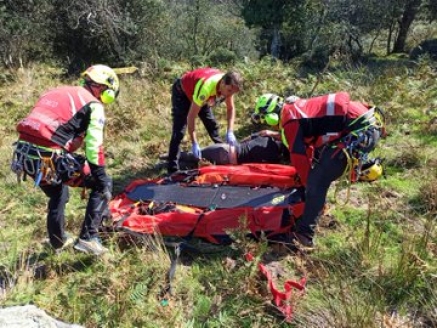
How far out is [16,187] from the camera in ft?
16.6

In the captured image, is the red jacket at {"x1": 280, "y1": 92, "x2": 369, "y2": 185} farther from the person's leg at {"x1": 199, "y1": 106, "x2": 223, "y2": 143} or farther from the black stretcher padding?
the person's leg at {"x1": 199, "y1": 106, "x2": 223, "y2": 143}

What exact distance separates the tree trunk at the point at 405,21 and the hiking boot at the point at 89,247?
1952 centimetres

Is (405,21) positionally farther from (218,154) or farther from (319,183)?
(319,183)

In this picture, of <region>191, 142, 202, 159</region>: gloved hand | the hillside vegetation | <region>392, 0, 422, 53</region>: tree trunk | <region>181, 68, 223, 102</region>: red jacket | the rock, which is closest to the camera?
the rock

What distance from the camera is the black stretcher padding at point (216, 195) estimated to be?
13.8 ft

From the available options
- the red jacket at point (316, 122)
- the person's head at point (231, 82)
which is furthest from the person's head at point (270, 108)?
the red jacket at point (316, 122)

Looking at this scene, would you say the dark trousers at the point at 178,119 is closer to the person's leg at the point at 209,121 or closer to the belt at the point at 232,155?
the person's leg at the point at 209,121

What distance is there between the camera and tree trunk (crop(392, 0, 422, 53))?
18141mm

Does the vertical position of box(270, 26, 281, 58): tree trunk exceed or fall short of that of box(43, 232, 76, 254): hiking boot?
it exceeds it

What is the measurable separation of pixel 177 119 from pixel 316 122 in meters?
2.16

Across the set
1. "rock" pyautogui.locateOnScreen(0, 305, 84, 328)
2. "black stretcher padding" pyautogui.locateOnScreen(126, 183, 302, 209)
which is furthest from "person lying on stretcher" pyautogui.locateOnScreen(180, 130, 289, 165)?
"rock" pyautogui.locateOnScreen(0, 305, 84, 328)

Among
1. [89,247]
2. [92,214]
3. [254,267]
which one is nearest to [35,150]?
[92,214]

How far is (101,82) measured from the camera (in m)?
3.44

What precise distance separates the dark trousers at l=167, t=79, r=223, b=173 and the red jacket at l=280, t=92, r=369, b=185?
6.04 ft
